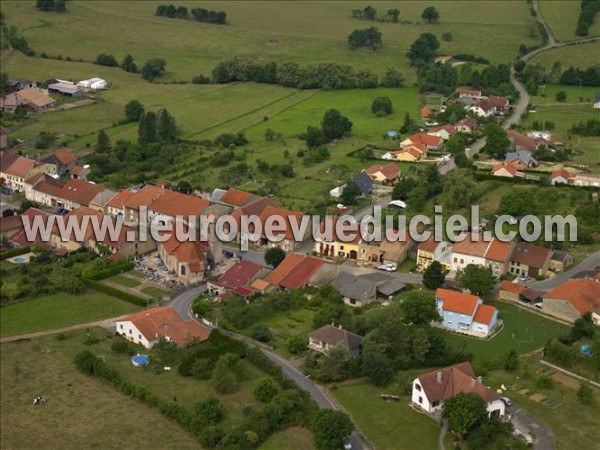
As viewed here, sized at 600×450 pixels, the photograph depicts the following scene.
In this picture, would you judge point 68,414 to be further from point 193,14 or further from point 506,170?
point 193,14

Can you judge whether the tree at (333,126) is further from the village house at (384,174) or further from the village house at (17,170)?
the village house at (17,170)

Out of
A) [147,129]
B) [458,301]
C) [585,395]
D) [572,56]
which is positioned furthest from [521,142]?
[585,395]

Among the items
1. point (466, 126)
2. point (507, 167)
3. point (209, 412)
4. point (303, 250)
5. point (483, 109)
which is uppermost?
point (483, 109)

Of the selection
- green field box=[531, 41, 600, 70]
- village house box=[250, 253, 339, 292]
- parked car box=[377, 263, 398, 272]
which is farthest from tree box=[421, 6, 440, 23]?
village house box=[250, 253, 339, 292]

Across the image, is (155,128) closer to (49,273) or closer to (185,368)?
(49,273)

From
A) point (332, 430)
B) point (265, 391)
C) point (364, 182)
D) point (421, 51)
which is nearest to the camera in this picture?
point (332, 430)

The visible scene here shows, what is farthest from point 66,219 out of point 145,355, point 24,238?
point 145,355

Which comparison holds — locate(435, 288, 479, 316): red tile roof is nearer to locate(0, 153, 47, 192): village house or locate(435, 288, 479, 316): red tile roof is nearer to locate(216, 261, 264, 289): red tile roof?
locate(216, 261, 264, 289): red tile roof
